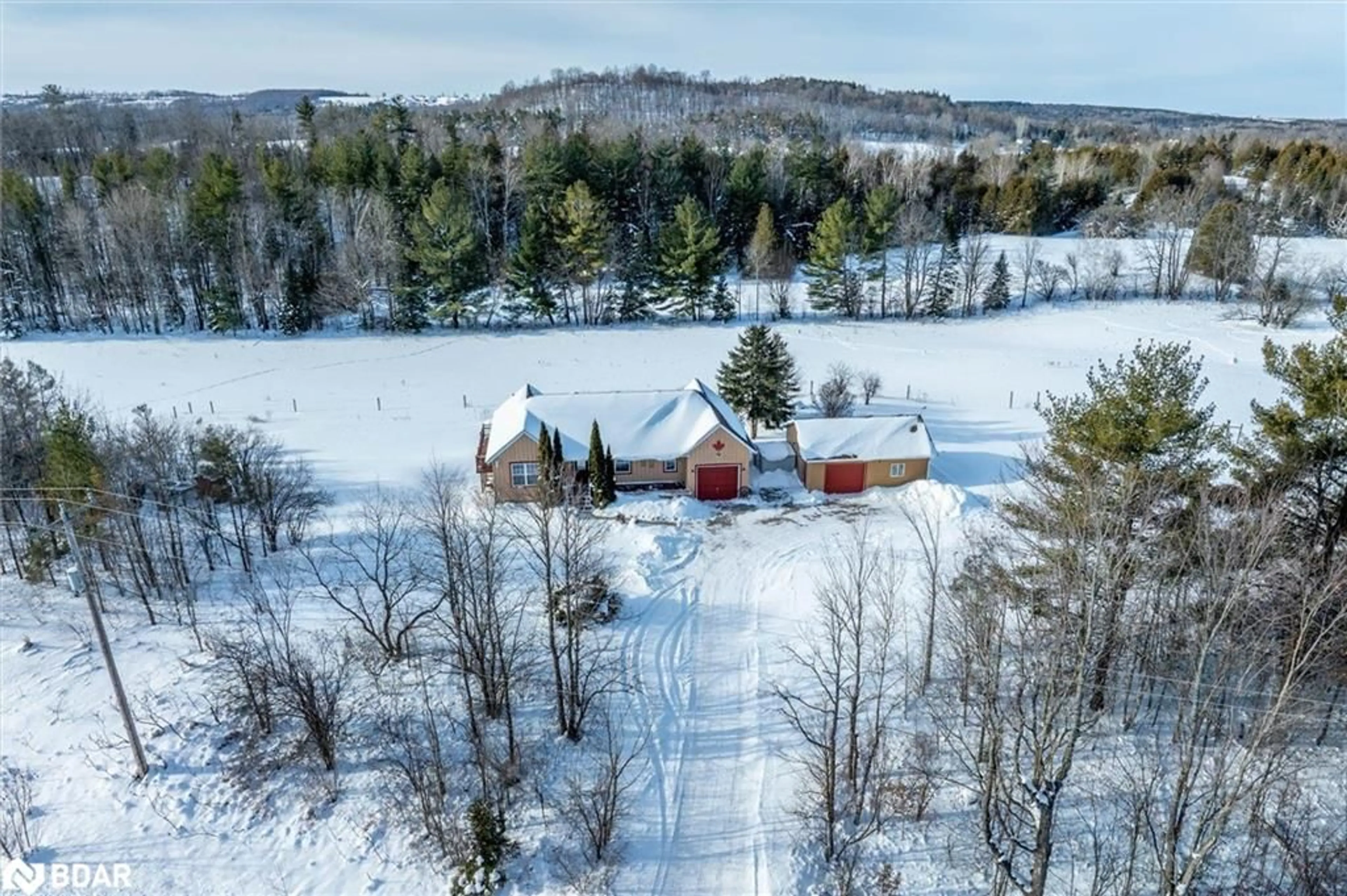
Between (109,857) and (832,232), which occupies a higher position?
(832,232)

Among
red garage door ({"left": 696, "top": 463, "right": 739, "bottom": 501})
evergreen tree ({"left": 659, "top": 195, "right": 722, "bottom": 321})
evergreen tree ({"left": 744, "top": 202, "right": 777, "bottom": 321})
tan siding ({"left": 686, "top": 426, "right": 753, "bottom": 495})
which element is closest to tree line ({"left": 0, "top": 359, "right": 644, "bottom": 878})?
tan siding ({"left": 686, "top": 426, "right": 753, "bottom": 495})

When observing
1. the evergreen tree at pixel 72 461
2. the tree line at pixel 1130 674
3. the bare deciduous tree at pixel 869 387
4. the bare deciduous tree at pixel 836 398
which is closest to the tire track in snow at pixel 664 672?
the tree line at pixel 1130 674

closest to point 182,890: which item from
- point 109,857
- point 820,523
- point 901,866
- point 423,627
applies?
point 109,857

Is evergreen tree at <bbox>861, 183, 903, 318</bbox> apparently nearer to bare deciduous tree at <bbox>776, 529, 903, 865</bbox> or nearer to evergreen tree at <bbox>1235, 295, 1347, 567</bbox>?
evergreen tree at <bbox>1235, 295, 1347, 567</bbox>

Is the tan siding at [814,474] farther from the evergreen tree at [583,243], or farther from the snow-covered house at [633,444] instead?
the evergreen tree at [583,243]

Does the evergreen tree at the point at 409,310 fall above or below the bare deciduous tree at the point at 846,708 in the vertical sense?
above

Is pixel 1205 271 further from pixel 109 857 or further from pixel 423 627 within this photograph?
pixel 109 857
